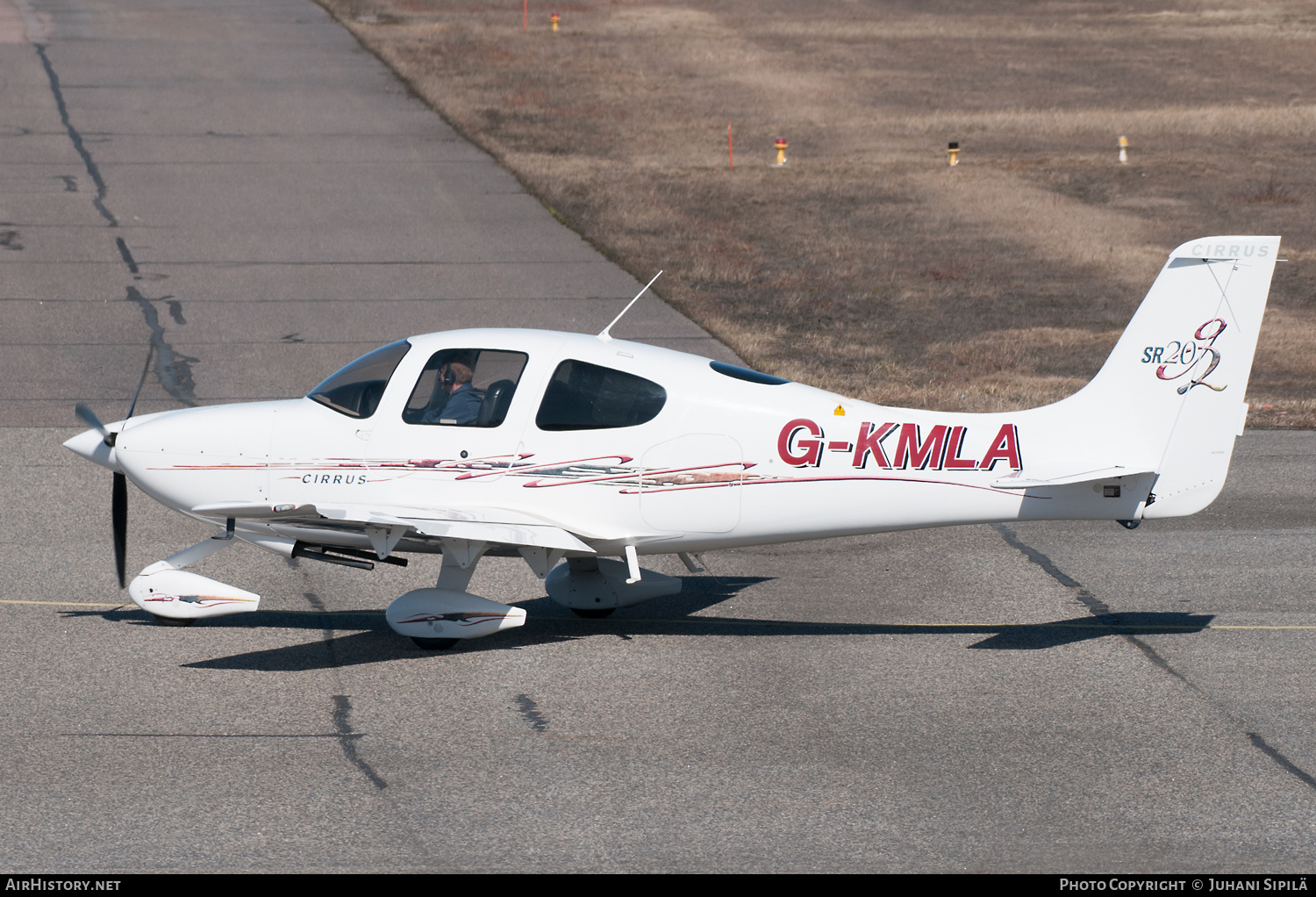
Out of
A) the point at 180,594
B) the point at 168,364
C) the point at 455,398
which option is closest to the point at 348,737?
the point at 180,594

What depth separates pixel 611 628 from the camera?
12039mm

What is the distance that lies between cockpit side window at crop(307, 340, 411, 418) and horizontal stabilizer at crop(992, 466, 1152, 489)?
4.77 meters

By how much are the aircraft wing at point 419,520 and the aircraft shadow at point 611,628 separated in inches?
41.4

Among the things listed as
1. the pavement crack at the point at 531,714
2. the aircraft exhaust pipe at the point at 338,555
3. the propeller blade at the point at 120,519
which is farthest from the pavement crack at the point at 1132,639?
the propeller blade at the point at 120,519

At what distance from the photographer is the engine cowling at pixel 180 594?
37.0ft

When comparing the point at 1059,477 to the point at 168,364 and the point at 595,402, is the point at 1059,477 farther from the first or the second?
the point at 168,364

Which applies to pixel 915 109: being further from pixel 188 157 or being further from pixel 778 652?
pixel 778 652

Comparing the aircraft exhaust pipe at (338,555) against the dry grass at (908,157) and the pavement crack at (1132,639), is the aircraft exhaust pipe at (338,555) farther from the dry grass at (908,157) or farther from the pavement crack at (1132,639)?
the dry grass at (908,157)

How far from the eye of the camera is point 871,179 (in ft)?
112

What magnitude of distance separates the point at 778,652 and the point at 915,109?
33186 millimetres

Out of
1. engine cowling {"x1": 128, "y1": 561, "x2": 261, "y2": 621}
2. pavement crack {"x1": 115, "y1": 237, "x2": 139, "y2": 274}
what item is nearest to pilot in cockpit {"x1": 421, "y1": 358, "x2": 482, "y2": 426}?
engine cowling {"x1": 128, "y1": 561, "x2": 261, "y2": 621}

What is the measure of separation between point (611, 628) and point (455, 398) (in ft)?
7.80
